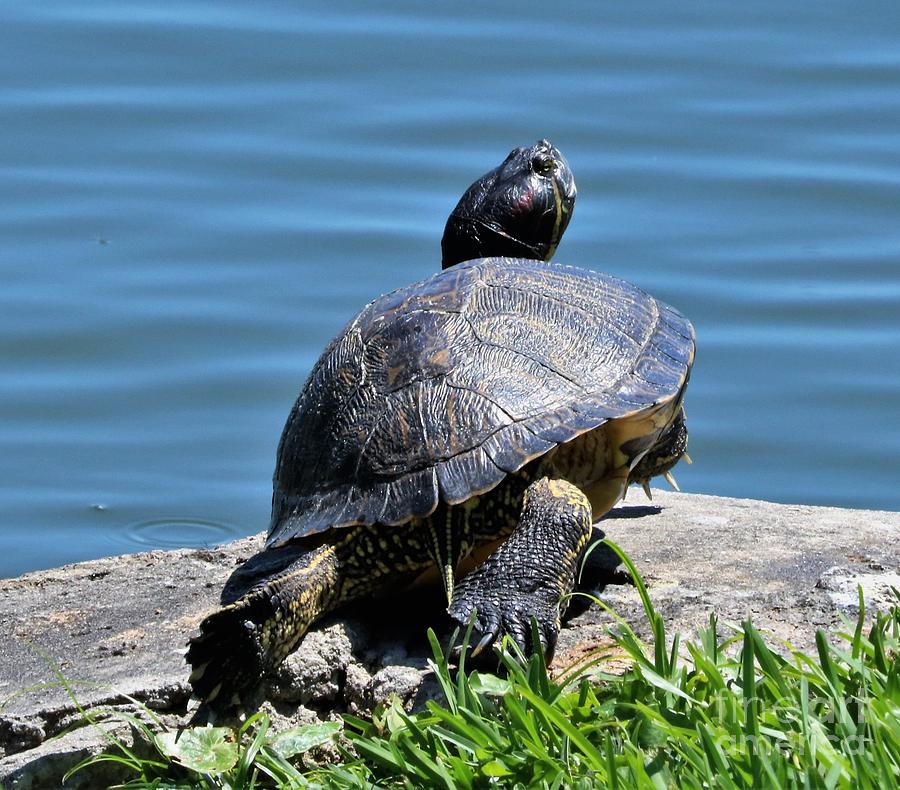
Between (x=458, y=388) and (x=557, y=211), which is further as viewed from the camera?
(x=557, y=211)

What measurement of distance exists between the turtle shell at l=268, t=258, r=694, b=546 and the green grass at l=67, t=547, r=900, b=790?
519mm

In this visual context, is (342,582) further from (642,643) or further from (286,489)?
(642,643)

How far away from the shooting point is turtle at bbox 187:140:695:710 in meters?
3.30

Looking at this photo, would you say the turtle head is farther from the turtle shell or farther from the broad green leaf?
the broad green leaf

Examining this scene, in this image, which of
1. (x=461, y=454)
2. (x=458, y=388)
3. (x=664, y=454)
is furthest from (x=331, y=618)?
(x=664, y=454)

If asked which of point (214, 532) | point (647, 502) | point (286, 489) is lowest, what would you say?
point (214, 532)

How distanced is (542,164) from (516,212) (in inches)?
8.7

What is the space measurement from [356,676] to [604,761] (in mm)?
850

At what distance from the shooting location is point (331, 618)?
3.59 m

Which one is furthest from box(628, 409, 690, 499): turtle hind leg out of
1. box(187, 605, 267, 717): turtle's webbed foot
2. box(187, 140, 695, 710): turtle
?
box(187, 605, 267, 717): turtle's webbed foot

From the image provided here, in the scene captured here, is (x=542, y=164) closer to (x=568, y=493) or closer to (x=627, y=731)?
(x=568, y=493)

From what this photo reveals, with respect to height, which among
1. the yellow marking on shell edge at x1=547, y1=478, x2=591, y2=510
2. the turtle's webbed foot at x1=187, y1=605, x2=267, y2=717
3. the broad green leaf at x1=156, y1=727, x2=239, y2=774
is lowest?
the broad green leaf at x1=156, y1=727, x2=239, y2=774

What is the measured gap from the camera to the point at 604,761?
2.63 meters

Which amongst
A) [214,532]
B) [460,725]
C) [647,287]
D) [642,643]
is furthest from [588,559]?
[647,287]
